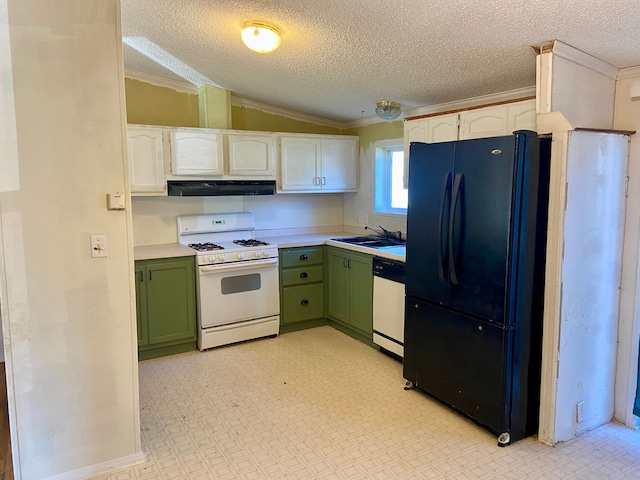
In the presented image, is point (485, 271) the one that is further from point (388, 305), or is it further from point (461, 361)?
point (388, 305)

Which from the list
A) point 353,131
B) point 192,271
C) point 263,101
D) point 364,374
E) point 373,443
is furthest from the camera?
point 353,131

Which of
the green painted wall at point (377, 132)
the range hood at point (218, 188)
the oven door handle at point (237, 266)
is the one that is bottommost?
the oven door handle at point (237, 266)

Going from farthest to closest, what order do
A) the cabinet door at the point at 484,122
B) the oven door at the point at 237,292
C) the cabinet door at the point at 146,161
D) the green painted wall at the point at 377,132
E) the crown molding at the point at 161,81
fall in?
1. the green painted wall at the point at 377,132
2. the crown molding at the point at 161,81
3. the oven door at the point at 237,292
4. the cabinet door at the point at 146,161
5. the cabinet door at the point at 484,122

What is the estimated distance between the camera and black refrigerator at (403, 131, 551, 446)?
2441 millimetres

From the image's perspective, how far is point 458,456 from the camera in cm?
249

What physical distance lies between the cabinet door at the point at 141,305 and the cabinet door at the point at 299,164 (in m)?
1.59

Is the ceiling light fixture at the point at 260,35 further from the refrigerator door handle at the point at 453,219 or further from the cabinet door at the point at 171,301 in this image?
the cabinet door at the point at 171,301

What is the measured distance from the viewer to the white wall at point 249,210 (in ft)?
13.9

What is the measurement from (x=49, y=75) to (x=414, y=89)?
2.51 meters

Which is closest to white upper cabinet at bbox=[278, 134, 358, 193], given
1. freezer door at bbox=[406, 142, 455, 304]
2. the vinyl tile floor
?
freezer door at bbox=[406, 142, 455, 304]

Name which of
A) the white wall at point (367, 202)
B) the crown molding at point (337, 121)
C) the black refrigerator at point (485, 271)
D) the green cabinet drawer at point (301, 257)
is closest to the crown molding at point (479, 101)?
the crown molding at point (337, 121)

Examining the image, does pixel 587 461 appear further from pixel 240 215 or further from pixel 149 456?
pixel 240 215

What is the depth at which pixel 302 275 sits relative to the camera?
4.45 meters

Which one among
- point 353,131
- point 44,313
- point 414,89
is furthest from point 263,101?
point 44,313
